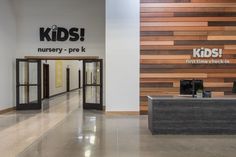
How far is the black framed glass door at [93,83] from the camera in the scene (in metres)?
12.3

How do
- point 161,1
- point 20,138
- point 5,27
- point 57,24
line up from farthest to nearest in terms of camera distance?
point 57,24, point 5,27, point 161,1, point 20,138

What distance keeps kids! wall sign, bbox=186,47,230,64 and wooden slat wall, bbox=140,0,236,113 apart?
14 centimetres

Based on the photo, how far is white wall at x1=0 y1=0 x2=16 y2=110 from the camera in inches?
435

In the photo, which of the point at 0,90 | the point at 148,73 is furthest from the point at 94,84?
the point at 0,90

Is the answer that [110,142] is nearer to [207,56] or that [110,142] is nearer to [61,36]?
[207,56]

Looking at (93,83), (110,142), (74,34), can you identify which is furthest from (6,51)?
(110,142)

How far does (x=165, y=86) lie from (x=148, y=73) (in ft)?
2.54

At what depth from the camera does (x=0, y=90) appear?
431 inches

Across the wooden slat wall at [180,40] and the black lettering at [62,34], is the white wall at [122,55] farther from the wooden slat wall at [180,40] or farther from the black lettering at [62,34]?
the black lettering at [62,34]

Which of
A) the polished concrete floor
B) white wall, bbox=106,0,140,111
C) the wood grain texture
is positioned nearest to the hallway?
the polished concrete floor

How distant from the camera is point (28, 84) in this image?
12.3 m

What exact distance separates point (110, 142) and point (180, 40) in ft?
18.2

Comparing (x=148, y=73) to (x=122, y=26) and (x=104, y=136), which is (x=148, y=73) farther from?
(x=104, y=136)

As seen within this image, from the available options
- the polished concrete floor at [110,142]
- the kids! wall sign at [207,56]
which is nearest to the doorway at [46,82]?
the polished concrete floor at [110,142]
